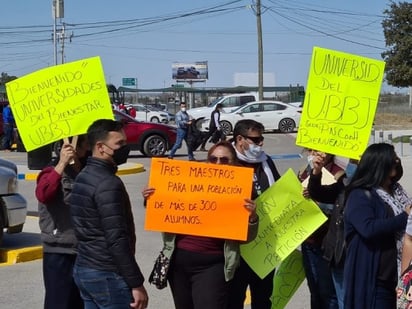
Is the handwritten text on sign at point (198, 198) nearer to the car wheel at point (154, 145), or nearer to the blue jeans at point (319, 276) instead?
the blue jeans at point (319, 276)

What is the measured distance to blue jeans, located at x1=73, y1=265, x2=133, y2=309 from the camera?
398 centimetres

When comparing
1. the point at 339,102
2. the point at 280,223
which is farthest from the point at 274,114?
the point at 280,223

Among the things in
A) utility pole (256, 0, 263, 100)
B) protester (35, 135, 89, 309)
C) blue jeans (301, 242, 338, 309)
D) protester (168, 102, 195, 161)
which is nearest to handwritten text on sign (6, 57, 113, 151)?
protester (35, 135, 89, 309)

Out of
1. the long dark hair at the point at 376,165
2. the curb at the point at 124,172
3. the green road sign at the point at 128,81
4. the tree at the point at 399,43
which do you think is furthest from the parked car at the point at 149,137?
the green road sign at the point at 128,81

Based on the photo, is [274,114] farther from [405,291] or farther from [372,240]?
[405,291]

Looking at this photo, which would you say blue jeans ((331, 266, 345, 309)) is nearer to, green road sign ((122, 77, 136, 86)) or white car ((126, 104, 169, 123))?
white car ((126, 104, 169, 123))

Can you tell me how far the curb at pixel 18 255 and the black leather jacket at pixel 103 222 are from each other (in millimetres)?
4735

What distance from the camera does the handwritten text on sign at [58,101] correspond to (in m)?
4.67

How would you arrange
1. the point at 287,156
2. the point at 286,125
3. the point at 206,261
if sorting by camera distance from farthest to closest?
1. the point at 286,125
2. the point at 287,156
3. the point at 206,261

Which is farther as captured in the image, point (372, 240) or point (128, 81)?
point (128, 81)

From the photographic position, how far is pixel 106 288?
3986 mm

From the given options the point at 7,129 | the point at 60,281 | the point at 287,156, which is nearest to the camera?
the point at 60,281

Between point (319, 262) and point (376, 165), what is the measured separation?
110 cm

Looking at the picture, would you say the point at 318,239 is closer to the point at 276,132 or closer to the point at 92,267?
the point at 92,267
